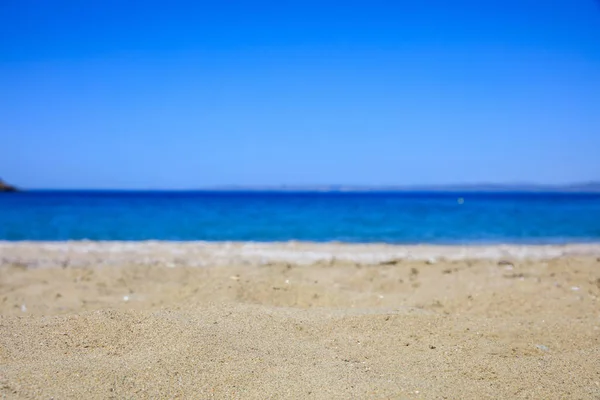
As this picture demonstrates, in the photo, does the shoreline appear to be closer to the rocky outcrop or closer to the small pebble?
the small pebble

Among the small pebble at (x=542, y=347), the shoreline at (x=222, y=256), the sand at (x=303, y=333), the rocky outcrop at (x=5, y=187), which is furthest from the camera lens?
the rocky outcrop at (x=5, y=187)

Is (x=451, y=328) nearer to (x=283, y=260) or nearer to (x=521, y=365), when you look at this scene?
(x=521, y=365)

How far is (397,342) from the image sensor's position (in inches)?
165

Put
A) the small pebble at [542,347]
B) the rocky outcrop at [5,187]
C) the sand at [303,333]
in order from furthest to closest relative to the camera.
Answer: the rocky outcrop at [5,187] < the small pebble at [542,347] < the sand at [303,333]

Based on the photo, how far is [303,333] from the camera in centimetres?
433

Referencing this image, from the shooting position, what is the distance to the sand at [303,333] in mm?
3301

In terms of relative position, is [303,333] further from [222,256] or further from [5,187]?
[5,187]

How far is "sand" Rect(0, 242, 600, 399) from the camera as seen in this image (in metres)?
3.30

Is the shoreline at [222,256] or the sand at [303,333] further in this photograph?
the shoreline at [222,256]

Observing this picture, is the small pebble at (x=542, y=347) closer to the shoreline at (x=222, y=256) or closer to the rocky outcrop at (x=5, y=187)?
the shoreline at (x=222, y=256)

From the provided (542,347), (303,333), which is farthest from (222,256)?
(542,347)

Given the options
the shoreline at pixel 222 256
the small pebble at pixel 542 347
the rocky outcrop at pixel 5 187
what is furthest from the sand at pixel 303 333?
the rocky outcrop at pixel 5 187

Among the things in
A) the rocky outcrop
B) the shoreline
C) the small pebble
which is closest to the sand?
the small pebble

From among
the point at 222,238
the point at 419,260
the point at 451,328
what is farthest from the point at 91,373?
the point at 222,238
